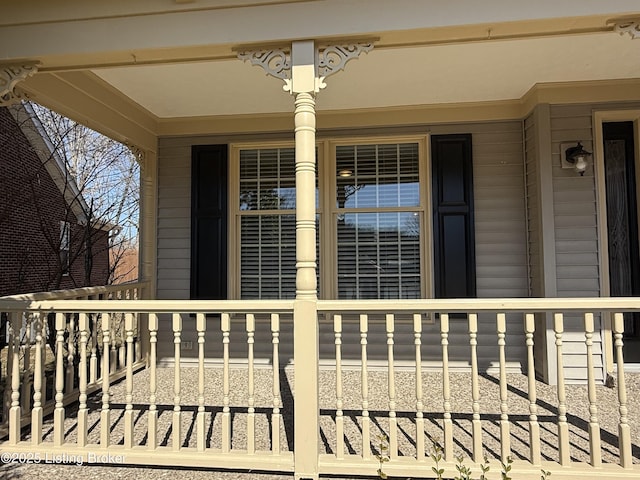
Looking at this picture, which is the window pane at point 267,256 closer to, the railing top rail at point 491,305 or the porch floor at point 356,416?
the porch floor at point 356,416

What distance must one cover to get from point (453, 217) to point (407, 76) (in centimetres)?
150

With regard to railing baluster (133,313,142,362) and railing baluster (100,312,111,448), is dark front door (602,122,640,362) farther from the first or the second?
railing baluster (133,313,142,362)

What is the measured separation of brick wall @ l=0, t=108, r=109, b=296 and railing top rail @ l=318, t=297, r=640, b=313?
6.11m

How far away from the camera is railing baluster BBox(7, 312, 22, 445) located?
2.58m

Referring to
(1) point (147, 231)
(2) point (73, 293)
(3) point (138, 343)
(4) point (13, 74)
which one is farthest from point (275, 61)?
(3) point (138, 343)

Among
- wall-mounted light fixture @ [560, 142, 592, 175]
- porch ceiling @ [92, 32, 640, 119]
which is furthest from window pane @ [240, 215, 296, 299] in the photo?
wall-mounted light fixture @ [560, 142, 592, 175]

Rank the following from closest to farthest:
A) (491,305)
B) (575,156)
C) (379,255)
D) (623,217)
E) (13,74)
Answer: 1. (491,305)
2. (13,74)
3. (575,156)
4. (623,217)
5. (379,255)

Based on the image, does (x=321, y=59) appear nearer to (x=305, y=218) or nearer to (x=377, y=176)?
(x=305, y=218)

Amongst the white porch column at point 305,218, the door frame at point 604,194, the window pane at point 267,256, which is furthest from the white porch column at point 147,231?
the door frame at point 604,194

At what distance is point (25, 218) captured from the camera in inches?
325

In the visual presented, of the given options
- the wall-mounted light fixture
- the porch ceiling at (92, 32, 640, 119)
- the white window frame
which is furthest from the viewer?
the white window frame

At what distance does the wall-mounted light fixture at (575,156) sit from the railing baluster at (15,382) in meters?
4.56

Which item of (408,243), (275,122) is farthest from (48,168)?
(408,243)

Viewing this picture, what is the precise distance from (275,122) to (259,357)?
2.58 metres
